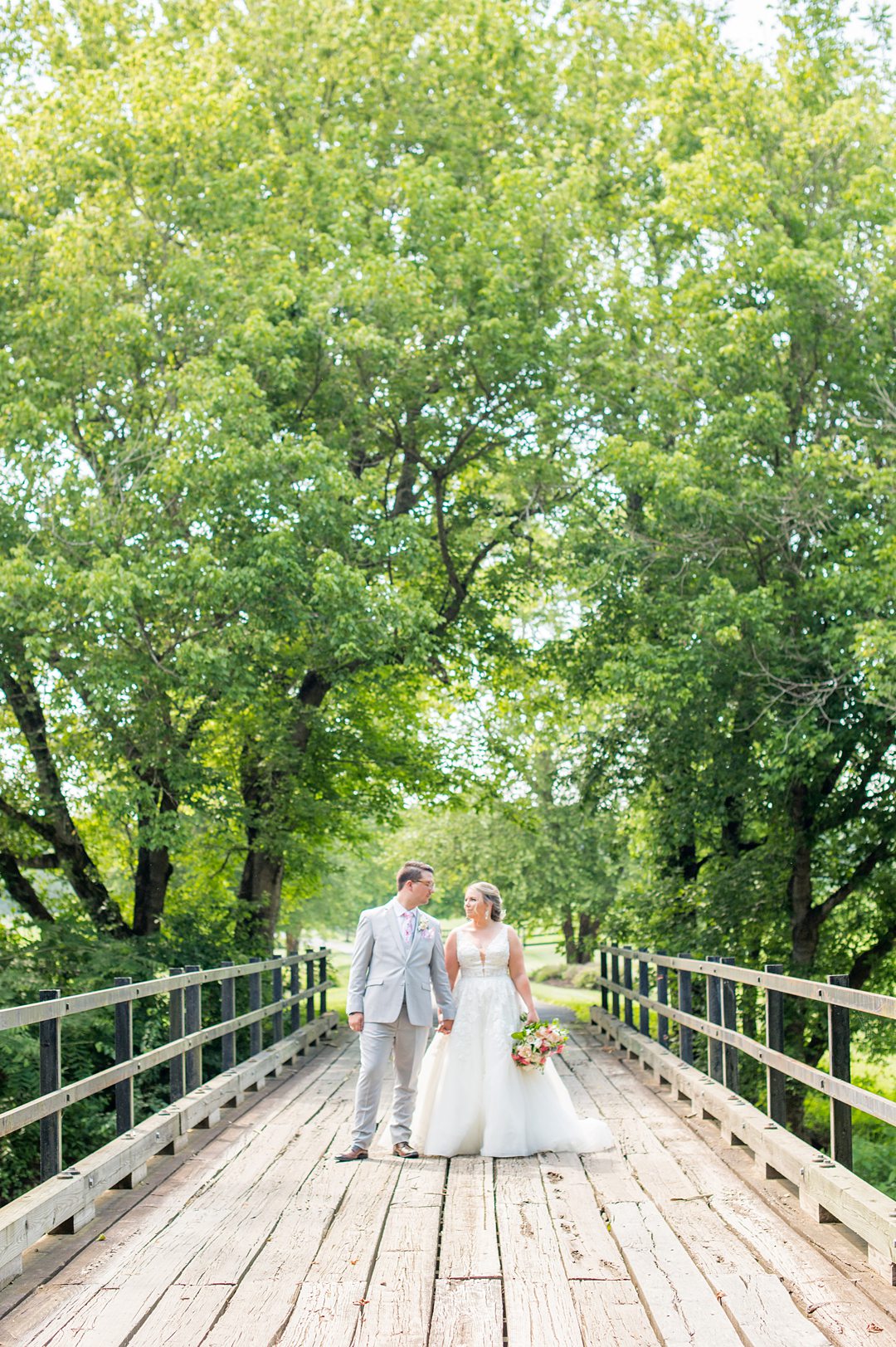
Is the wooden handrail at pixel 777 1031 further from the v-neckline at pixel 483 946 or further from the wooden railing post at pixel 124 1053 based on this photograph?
the wooden railing post at pixel 124 1053

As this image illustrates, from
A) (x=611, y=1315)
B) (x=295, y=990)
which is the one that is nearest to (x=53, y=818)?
(x=295, y=990)

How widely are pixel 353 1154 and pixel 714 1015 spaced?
9.56ft

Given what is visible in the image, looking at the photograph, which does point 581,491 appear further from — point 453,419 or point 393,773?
point 393,773

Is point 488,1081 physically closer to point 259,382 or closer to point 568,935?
point 259,382

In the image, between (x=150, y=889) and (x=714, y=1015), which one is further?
(x=150, y=889)

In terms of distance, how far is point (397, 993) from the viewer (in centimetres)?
857

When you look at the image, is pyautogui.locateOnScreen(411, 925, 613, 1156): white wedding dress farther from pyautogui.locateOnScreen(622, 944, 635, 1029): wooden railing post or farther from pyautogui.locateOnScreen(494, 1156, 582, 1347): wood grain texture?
pyautogui.locateOnScreen(622, 944, 635, 1029): wooden railing post

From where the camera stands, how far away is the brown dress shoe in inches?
326

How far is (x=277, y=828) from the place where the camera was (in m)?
19.9

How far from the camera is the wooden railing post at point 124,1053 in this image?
25.2 ft

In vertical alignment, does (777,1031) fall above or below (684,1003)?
above

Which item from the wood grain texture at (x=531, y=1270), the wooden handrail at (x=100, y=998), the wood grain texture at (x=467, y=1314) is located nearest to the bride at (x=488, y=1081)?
the wood grain texture at (x=531, y=1270)

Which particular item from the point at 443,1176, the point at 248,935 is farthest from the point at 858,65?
the point at 443,1176

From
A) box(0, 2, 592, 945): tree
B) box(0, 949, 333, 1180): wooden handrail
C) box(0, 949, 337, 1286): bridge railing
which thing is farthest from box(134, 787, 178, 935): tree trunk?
box(0, 949, 337, 1286): bridge railing
